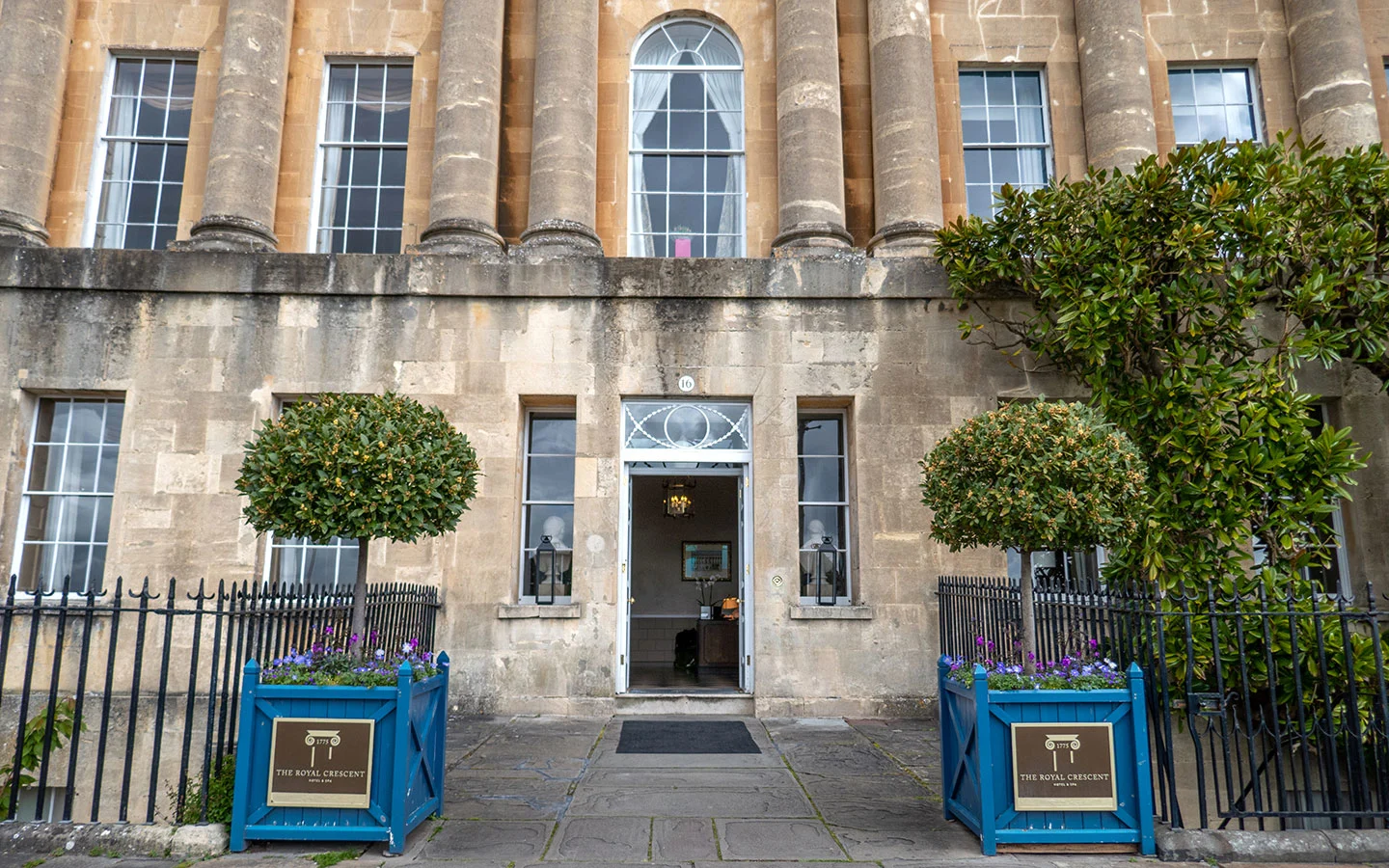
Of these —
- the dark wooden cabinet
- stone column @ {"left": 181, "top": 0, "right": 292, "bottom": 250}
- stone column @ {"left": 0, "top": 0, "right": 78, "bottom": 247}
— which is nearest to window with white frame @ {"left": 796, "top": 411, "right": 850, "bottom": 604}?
the dark wooden cabinet

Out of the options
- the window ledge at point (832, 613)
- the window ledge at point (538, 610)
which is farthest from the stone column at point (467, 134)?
the window ledge at point (832, 613)

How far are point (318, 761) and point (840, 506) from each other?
6.92 meters

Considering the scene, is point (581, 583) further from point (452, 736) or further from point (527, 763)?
point (527, 763)

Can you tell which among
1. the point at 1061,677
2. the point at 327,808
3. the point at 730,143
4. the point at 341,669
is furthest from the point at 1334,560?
the point at 327,808

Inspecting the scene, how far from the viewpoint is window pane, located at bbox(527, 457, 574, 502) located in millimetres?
10812

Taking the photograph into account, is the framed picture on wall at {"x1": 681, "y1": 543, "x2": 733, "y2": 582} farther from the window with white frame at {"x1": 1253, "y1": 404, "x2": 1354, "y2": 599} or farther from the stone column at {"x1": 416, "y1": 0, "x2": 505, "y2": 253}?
the window with white frame at {"x1": 1253, "y1": 404, "x2": 1354, "y2": 599}

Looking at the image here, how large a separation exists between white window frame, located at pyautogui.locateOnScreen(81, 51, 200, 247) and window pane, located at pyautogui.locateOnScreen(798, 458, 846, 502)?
8.69m

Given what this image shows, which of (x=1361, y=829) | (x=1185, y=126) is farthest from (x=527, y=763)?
(x=1185, y=126)

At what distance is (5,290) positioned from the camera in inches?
415

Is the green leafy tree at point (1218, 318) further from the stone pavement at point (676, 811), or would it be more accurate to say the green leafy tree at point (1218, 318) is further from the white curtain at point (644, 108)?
the white curtain at point (644, 108)

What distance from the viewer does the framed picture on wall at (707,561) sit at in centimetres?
1673

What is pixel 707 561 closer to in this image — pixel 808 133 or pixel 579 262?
pixel 579 262

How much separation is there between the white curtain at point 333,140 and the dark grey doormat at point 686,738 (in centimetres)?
745

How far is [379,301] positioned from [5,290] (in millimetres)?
4309
